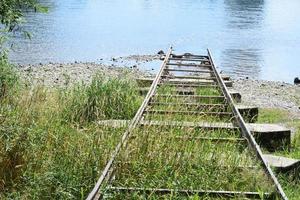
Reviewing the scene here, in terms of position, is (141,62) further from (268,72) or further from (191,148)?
(191,148)

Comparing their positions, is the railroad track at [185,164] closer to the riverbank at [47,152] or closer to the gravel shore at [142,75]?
the riverbank at [47,152]

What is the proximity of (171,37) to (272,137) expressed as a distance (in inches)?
1257

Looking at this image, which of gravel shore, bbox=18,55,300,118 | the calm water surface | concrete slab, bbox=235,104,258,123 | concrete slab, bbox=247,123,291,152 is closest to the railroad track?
concrete slab, bbox=247,123,291,152

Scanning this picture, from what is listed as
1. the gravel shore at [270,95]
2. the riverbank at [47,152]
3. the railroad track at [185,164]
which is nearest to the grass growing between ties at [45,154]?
the riverbank at [47,152]

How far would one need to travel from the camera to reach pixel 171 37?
40250 millimetres

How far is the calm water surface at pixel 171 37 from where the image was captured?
30016 mm

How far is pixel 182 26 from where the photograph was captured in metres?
46.7

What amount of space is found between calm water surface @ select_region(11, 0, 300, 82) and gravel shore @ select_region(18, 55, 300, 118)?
402cm

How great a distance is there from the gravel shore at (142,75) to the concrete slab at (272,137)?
4.97 meters

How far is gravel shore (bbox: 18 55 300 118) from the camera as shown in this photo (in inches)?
620

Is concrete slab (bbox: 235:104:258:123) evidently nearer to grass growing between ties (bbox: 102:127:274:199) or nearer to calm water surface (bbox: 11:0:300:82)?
grass growing between ties (bbox: 102:127:274:199)

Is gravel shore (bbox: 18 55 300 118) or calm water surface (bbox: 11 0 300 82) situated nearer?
gravel shore (bbox: 18 55 300 118)

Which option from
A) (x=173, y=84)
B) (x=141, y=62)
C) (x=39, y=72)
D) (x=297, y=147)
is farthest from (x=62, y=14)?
(x=297, y=147)

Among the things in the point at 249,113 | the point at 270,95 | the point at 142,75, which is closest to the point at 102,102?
the point at 249,113
